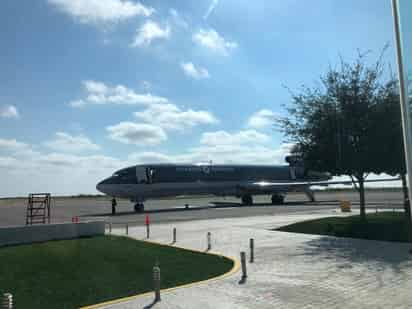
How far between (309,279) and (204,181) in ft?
104

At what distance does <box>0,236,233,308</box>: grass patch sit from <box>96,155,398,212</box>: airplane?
66.2ft

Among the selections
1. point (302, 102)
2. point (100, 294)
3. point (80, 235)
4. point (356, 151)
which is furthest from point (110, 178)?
point (100, 294)

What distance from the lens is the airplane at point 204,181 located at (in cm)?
3484

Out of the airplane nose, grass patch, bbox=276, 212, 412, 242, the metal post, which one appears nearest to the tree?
grass patch, bbox=276, 212, 412, 242

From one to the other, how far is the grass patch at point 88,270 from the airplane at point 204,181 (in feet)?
66.2

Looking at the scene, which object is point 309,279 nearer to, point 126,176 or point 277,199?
point 126,176

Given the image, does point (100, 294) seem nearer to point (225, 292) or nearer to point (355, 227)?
point (225, 292)

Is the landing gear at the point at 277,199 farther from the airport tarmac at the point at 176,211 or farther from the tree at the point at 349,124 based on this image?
the tree at the point at 349,124

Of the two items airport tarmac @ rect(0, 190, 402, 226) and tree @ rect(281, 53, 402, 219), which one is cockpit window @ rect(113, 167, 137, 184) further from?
tree @ rect(281, 53, 402, 219)

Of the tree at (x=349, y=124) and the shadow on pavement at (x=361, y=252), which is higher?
the tree at (x=349, y=124)

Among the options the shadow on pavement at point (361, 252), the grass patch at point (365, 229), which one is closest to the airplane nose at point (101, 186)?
the grass patch at point (365, 229)

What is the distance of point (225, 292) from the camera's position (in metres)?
7.82

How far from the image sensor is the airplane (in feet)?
114

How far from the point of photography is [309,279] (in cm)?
A: 880
